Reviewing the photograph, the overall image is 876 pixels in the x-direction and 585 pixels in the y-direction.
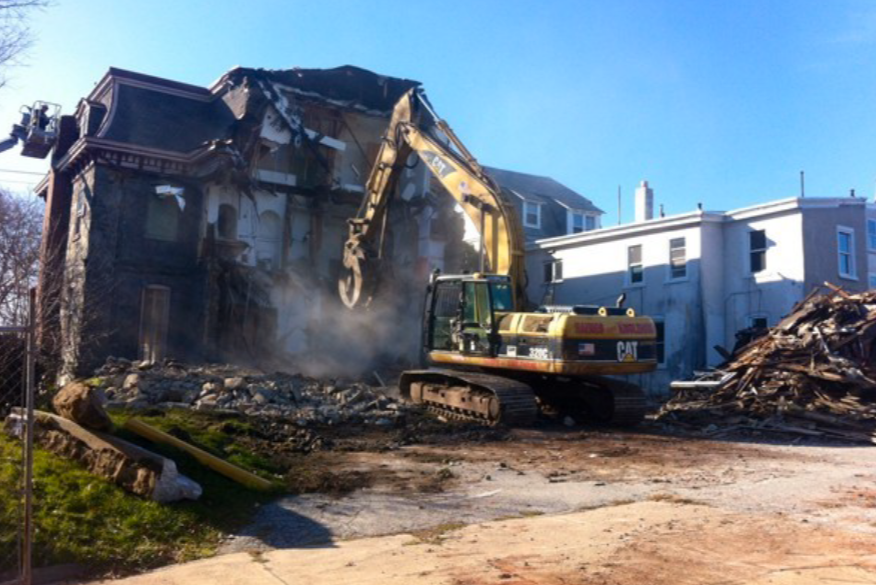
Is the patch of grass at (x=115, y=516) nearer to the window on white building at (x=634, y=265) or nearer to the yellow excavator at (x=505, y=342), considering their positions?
the yellow excavator at (x=505, y=342)

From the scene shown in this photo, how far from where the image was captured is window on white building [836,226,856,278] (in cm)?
2269

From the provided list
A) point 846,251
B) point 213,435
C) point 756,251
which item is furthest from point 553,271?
point 213,435

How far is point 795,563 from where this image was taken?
571 cm

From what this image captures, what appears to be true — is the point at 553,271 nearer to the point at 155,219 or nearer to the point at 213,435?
the point at 155,219

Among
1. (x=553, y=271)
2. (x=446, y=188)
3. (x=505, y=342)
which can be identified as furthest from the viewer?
(x=553, y=271)

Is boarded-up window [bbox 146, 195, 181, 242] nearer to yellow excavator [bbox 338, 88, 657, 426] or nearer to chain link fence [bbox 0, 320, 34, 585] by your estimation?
yellow excavator [bbox 338, 88, 657, 426]

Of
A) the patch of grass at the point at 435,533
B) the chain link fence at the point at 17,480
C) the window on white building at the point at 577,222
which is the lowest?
the patch of grass at the point at 435,533

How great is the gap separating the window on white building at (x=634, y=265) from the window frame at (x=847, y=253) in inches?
232

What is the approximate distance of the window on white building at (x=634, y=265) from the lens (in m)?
26.1

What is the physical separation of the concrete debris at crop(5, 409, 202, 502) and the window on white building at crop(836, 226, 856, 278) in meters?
21.1

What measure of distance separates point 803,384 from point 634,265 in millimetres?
11349

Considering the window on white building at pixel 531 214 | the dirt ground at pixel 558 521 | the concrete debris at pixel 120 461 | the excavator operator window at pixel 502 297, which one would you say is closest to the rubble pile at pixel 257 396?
the excavator operator window at pixel 502 297

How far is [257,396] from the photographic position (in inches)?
607

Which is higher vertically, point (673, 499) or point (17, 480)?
point (17, 480)
